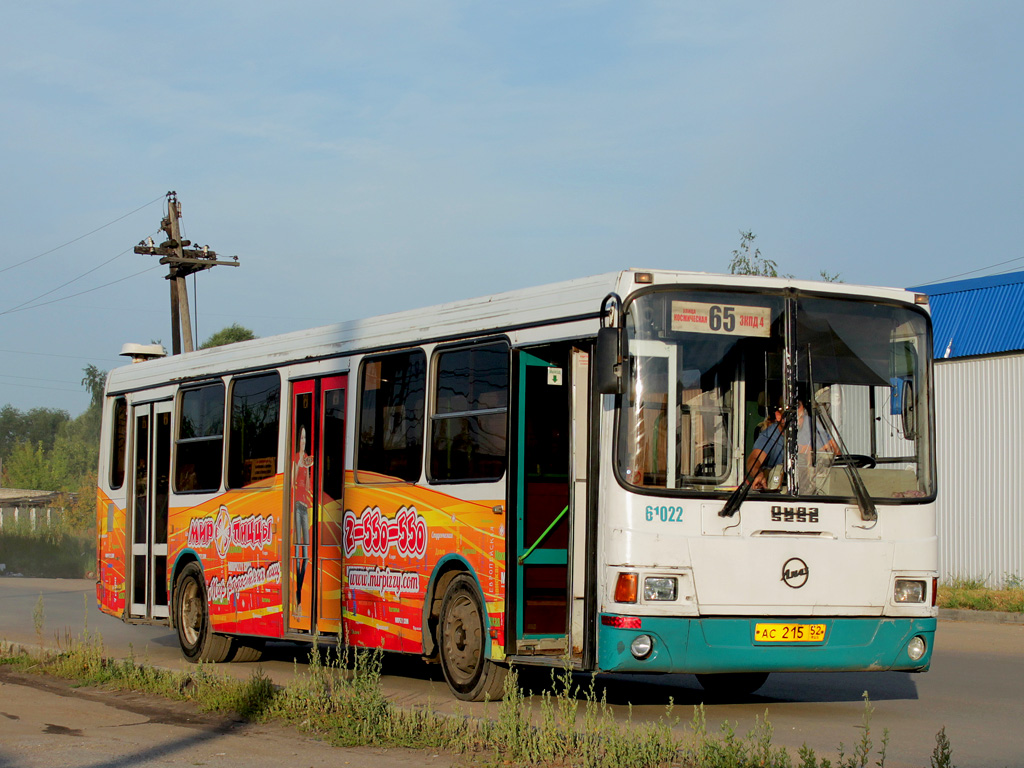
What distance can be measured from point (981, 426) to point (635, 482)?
55.0 feet

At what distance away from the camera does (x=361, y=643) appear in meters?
12.1

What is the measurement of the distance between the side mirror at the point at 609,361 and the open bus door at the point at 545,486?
0.80 meters

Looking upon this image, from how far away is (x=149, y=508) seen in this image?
1571 centimetres

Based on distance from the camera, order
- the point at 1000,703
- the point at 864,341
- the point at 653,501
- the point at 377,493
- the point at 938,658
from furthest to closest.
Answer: the point at 938,658
the point at 377,493
the point at 1000,703
the point at 864,341
the point at 653,501

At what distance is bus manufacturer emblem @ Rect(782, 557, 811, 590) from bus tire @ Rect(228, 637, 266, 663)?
24.5 ft

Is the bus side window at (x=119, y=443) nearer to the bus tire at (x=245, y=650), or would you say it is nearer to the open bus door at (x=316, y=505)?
the bus tire at (x=245, y=650)

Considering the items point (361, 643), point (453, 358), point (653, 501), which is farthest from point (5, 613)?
point (653, 501)

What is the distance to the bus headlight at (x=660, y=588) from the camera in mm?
8828

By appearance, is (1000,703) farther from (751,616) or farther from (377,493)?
(377,493)

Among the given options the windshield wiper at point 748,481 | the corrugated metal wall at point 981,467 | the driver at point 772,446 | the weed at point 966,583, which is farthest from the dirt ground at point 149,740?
the corrugated metal wall at point 981,467

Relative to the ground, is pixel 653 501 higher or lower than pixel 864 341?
lower

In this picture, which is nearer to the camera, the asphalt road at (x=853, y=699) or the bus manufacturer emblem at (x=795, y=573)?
the asphalt road at (x=853, y=699)

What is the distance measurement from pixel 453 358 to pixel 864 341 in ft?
11.1

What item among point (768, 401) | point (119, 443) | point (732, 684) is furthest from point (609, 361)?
point (119, 443)
